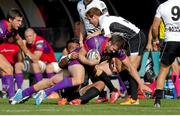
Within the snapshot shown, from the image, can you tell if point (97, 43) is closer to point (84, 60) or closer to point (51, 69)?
point (84, 60)

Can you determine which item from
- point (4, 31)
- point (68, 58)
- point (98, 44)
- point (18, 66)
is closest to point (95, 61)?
point (98, 44)

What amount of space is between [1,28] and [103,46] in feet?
9.70

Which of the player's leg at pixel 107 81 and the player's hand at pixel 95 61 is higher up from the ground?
the player's hand at pixel 95 61

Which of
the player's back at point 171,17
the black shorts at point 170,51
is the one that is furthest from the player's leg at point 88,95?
the player's back at point 171,17

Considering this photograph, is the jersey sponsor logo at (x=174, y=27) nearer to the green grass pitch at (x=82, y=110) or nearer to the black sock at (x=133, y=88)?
the green grass pitch at (x=82, y=110)

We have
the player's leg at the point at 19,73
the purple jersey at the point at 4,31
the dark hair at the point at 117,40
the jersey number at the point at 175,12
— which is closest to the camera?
the jersey number at the point at 175,12

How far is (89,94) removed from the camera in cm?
1597

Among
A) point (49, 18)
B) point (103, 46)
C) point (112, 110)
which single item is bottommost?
point (112, 110)

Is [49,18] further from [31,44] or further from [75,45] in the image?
[75,45]

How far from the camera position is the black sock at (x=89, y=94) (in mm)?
15945

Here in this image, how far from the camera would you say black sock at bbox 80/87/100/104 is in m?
15.9

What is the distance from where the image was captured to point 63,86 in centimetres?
1572

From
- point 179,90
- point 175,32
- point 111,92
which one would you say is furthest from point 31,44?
point 175,32

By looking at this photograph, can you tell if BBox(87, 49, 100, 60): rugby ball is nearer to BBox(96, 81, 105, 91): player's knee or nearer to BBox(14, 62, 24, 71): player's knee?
BBox(96, 81, 105, 91): player's knee
